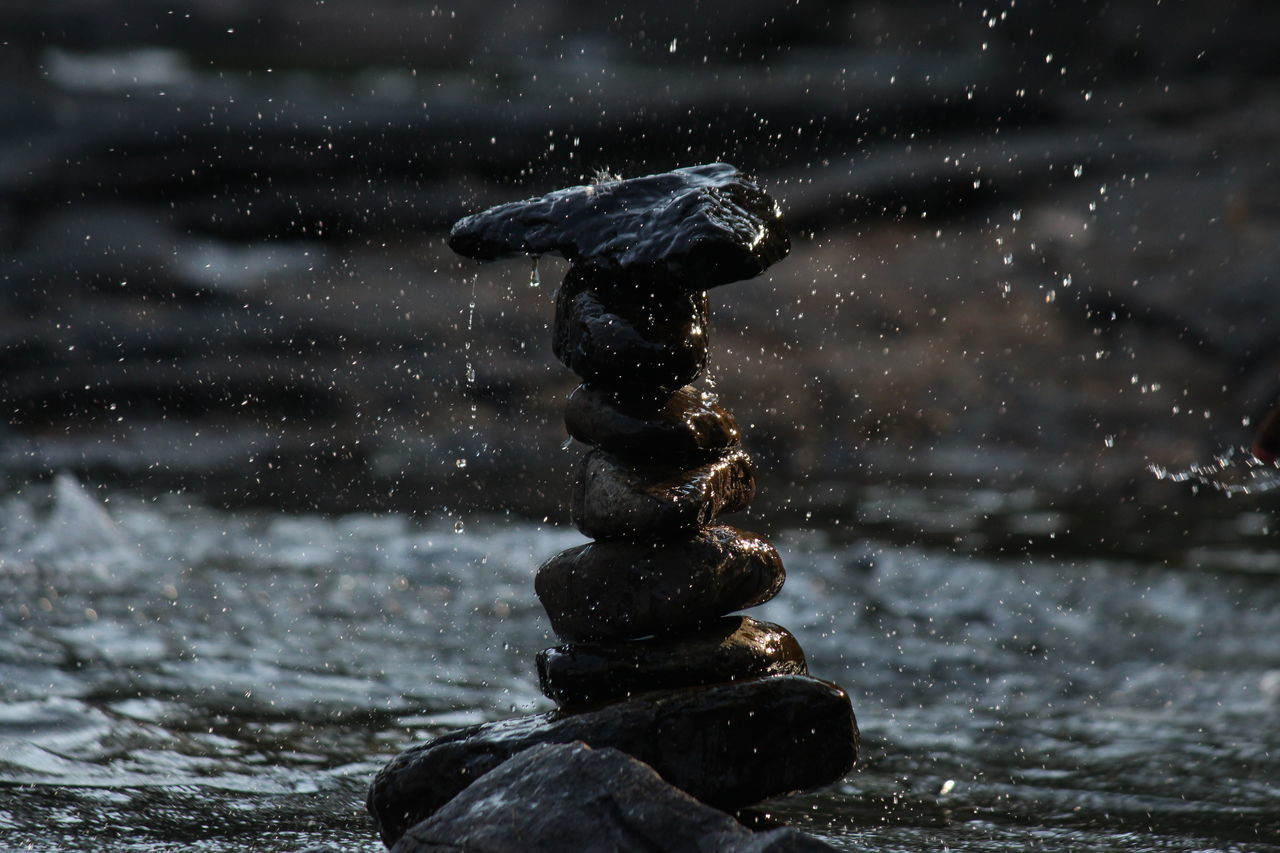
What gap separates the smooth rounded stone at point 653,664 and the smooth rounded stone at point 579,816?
0.58m

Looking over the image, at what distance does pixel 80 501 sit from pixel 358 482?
5.91 feet

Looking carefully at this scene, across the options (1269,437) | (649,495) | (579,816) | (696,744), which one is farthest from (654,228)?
(1269,437)

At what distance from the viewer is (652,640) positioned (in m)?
3.80

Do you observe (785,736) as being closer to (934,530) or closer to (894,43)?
(934,530)

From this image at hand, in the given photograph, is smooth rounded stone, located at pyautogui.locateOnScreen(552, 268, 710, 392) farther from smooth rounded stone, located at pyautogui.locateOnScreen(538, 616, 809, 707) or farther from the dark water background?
the dark water background

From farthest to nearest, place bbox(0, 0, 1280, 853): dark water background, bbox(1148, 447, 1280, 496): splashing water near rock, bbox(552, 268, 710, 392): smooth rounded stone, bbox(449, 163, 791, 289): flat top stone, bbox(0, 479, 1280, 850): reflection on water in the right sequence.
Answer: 1. bbox(1148, 447, 1280, 496): splashing water near rock
2. bbox(0, 0, 1280, 853): dark water background
3. bbox(0, 479, 1280, 850): reflection on water
4. bbox(552, 268, 710, 392): smooth rounded stone
5. bbox(449, 163, 791, 289): flat top stone

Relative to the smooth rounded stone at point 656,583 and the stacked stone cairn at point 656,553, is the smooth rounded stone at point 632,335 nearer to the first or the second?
the stacked stone cairn at point 656,553

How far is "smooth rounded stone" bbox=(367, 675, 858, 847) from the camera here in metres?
3.51

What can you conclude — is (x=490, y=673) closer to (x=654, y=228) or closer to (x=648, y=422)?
(x=648, y=422)

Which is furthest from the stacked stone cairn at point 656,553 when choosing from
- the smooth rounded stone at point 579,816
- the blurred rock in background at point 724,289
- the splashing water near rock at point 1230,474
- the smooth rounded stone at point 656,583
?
the splashing water near rock at point 1230,474

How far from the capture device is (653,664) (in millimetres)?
3729

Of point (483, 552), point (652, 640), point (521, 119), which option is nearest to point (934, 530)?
point (483, 552)

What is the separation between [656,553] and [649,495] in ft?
0.59

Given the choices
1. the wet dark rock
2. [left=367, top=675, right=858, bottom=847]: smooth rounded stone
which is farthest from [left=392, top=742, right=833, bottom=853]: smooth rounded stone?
the wet dark rock
